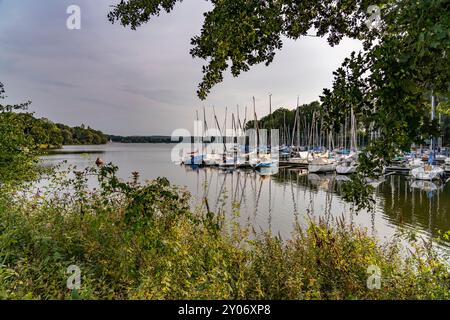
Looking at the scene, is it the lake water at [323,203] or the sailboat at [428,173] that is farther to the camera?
the sailboat at [428,173]

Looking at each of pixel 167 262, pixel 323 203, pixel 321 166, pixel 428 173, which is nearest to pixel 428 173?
pixel 428 173

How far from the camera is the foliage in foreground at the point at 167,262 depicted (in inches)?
133

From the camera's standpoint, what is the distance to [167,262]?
3.73 meters

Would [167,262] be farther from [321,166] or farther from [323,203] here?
[321,166]

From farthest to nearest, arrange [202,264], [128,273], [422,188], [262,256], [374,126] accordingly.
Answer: [422,188]
[262,256]
[202,264]
[128,273]
[374,126]

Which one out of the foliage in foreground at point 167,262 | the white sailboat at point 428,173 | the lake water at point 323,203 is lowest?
the lake water at point 323,203

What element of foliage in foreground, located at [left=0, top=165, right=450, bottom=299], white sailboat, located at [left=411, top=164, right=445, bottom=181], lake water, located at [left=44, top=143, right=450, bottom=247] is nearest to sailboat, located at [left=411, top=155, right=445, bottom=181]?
white sailboat, located at [left=411, top=164, right=445, bottom=181]

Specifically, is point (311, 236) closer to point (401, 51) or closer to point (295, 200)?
point (401, 51)

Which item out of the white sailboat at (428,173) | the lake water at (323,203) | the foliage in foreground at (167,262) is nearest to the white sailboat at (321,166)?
the lake water at (323,203)

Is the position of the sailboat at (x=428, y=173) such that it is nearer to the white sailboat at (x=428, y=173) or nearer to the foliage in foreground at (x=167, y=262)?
the white sailboat at (x=428, y=173)

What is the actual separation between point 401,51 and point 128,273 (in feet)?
12.4

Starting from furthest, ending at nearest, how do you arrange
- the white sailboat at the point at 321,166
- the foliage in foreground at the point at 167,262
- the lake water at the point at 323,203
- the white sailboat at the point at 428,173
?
the white sailboat at the point at 321,166 < the white sailboat at the point at 428,173 < the lake water at the point at 323,203 < the foliage in foreground at the point at 167,262
